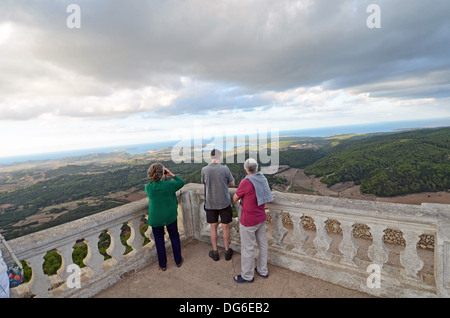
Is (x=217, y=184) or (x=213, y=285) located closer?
(x=213, y=285)

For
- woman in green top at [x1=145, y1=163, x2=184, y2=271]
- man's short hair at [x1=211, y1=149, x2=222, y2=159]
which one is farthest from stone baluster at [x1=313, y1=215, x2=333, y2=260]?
woman in green top at [x1=145, y1=163, x2=184, y2=271]

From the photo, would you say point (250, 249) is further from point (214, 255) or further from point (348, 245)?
point (348, 245)

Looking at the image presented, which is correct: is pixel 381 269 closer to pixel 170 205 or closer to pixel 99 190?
pixel 170 205

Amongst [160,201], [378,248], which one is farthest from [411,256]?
[160,201]

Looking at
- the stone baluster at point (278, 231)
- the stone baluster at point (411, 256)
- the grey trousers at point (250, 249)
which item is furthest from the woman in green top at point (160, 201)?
the stone baluster at point (411, 256)

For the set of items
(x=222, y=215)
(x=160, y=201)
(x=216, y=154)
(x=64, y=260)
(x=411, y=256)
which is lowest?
(x=64, y=260)

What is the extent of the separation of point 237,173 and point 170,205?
16683mm

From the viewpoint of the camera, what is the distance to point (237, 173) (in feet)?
65.6

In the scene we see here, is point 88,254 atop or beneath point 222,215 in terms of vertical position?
beneath

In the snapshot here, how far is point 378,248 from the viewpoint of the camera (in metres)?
2.83

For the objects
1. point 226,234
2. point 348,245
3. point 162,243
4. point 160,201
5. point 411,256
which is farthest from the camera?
point 226,234

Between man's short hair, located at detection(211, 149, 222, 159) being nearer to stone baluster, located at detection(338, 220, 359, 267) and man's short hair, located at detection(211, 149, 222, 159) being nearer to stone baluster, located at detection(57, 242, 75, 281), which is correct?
stone baluster, located at detection(338, 220, 359, 267)

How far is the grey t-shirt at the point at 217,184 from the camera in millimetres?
3602

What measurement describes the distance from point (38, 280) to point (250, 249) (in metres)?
2.88
